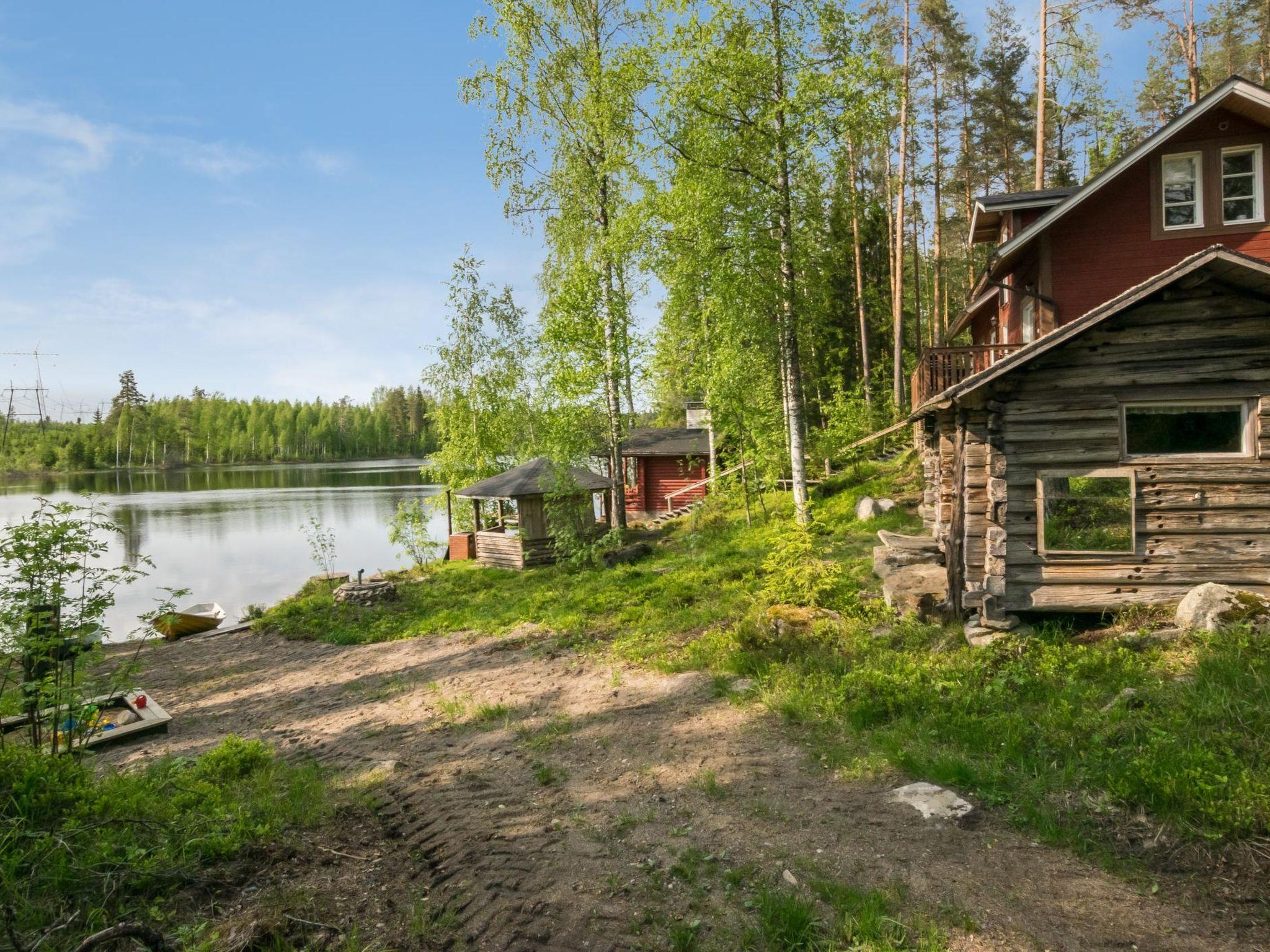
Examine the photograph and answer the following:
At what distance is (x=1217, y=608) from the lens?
8.26 m

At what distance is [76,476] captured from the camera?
297 ft

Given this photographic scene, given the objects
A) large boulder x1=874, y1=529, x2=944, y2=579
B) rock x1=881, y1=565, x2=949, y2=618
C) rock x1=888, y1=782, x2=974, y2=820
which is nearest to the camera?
A: rock x1=888, y1=782, x2=974, y2=820

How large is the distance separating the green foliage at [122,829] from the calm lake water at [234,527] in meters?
2.47

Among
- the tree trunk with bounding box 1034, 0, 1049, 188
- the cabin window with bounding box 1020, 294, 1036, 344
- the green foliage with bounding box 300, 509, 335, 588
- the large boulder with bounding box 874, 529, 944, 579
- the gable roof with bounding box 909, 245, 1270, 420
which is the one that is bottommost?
the green foliage with bounding box 300, 509, 335, 588

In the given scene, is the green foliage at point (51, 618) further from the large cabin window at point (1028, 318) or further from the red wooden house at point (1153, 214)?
the large cabin window at point (1028, 318)

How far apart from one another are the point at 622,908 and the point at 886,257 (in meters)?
34.9

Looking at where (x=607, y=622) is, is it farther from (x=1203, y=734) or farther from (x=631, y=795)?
(x=1203, y=734)

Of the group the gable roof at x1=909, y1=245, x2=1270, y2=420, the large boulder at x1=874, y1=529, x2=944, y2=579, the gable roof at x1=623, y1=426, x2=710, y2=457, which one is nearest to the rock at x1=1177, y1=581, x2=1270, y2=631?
the gable roof at x1=909, y1=245, x2=1270, y2=420

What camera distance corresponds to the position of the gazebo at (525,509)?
20.9 meters

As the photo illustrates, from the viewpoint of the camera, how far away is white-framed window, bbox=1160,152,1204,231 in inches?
581

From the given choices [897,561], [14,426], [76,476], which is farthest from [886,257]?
[14,426]

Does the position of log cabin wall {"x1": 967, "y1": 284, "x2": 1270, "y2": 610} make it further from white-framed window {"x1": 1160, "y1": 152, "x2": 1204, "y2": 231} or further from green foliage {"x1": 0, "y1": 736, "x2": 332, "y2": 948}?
green foliage {"x1": 0, "y1": 736, "x2": 332, "y2": 948}

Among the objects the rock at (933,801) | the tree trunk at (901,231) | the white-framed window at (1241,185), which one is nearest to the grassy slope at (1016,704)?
the rock at (933,801)

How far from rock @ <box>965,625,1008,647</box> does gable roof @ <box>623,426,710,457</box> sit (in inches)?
756
